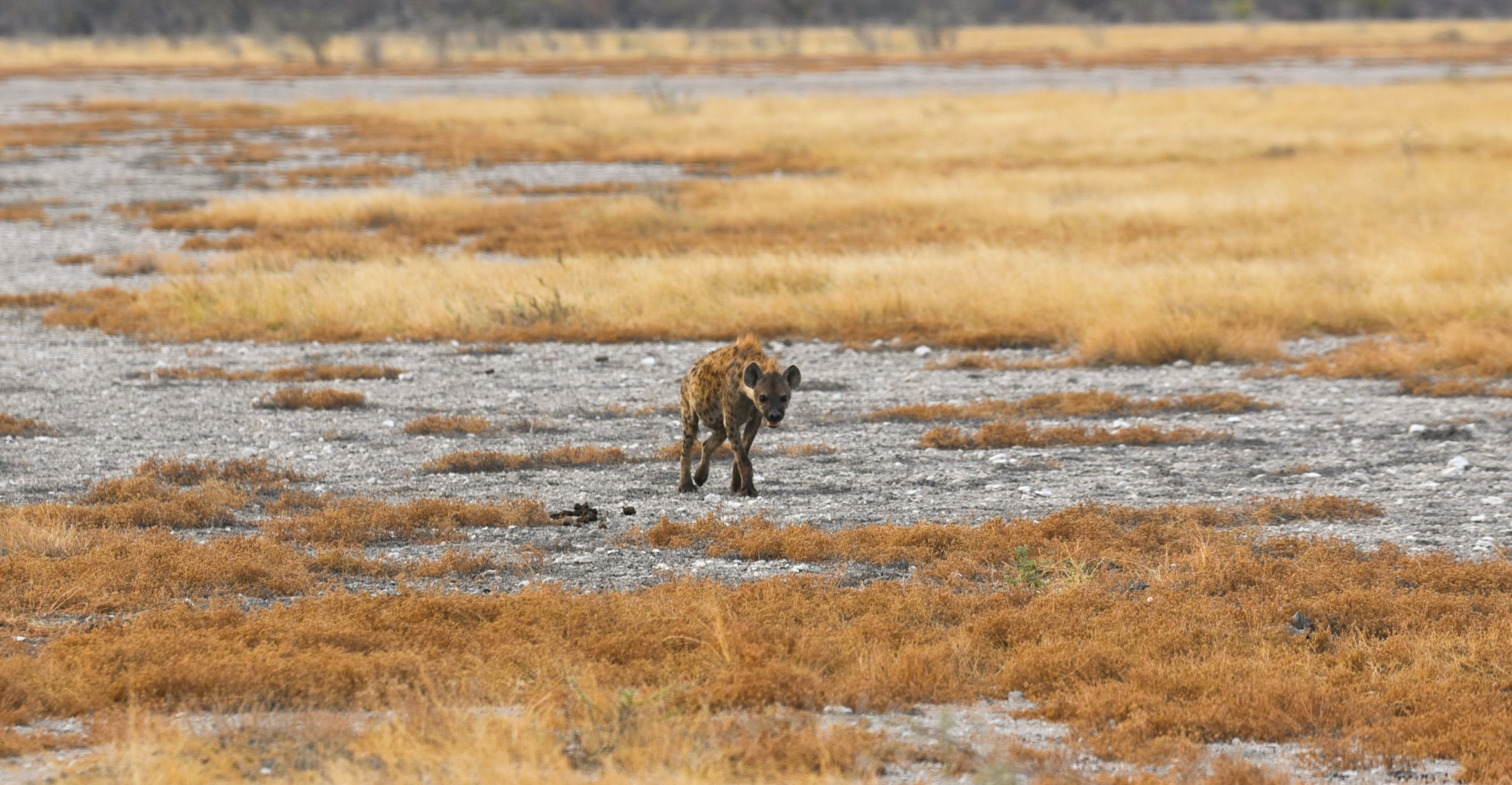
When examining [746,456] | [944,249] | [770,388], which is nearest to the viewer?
[770,388]

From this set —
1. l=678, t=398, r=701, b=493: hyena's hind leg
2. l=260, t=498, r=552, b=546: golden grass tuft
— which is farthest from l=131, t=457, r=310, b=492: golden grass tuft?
l=678, t=398, r=701, b=493: hyena's hind leg

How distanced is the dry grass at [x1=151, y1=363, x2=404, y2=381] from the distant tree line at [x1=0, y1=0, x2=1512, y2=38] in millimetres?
104177

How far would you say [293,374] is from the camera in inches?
644

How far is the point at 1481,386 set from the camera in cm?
1520

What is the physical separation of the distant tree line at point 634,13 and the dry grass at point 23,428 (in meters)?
107

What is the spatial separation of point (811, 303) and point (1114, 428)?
6753 millimetres

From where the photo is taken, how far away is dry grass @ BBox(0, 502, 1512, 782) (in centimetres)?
663

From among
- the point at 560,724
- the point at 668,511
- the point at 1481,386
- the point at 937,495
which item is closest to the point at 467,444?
the point at 668,511

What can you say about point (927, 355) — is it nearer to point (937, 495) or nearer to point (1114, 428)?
point (1114, 428)

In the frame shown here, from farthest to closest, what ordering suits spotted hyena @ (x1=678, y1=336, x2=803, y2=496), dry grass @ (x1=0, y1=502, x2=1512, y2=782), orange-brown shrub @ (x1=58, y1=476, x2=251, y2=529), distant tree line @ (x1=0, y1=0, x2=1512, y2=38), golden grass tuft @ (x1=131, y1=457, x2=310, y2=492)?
distant tree line @ (x1=0, y1=0, x2=1512, y2=38) < golden grass tuft @ (x1=131, y1=457, x2=310, y2=492) < orange-brown shrub @ (x1=58, y1=476, x2=251, y2=529) < spotted hyena @ (x1=678, y1=336, x2=803, y2=496) < dry grass @ (x1=0, y1=502, x2=1512, y2=782)

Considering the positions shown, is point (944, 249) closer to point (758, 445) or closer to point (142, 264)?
point (758, 445)

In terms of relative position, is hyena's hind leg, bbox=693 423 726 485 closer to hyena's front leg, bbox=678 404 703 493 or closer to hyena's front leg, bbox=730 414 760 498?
hyena's front leg, bbox=678 404 703 493

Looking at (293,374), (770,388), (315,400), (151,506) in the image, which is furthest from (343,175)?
(770,388)

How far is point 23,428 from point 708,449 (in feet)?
21.5
